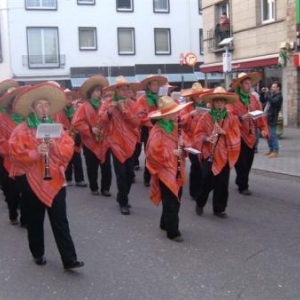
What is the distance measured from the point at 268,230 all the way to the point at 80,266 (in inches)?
92.1

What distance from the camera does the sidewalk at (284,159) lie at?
413 inches

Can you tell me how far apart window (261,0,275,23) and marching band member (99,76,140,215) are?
13347 millimetres

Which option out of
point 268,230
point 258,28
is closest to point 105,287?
point 268,230

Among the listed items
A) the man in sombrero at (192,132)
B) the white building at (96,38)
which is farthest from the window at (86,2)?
the man in sombrero at (192,132)

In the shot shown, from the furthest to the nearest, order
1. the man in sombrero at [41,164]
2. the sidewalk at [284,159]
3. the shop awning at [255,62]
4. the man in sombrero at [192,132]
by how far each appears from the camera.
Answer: the shop awning at [255,62] → the sidewalk at [284,159] → the man in sombrero at [192,132] → the man in sombrero at [41,164]

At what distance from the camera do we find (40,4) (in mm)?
35219

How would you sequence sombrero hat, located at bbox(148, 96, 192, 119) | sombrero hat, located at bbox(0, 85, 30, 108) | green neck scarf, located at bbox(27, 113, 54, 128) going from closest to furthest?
1. green neck scarf, located at bbox(27, 113, 54, 128)
2. sombrero hat, located at bbox(148, 96, 192, 119)
3. sombrero hat, located at bbox(0, 85, 30, 108)

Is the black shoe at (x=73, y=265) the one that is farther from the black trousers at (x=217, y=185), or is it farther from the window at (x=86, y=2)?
the window at (x=86, y=2)

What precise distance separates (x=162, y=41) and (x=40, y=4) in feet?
28.6

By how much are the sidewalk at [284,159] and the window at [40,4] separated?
23767 millimetres

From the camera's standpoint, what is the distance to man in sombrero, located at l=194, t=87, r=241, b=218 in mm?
6844

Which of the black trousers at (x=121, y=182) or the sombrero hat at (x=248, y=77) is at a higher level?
the sombrero hat at (x=248, y=77)

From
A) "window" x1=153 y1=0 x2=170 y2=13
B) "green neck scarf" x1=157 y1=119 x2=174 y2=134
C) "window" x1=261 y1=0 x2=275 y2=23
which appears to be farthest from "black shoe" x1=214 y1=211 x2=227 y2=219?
"window" x1=153 y1=0 x2=170 y2=13

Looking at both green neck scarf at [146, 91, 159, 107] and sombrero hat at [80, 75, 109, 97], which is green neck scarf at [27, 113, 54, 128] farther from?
green neck scarf at [146, 91, 159, 107]
